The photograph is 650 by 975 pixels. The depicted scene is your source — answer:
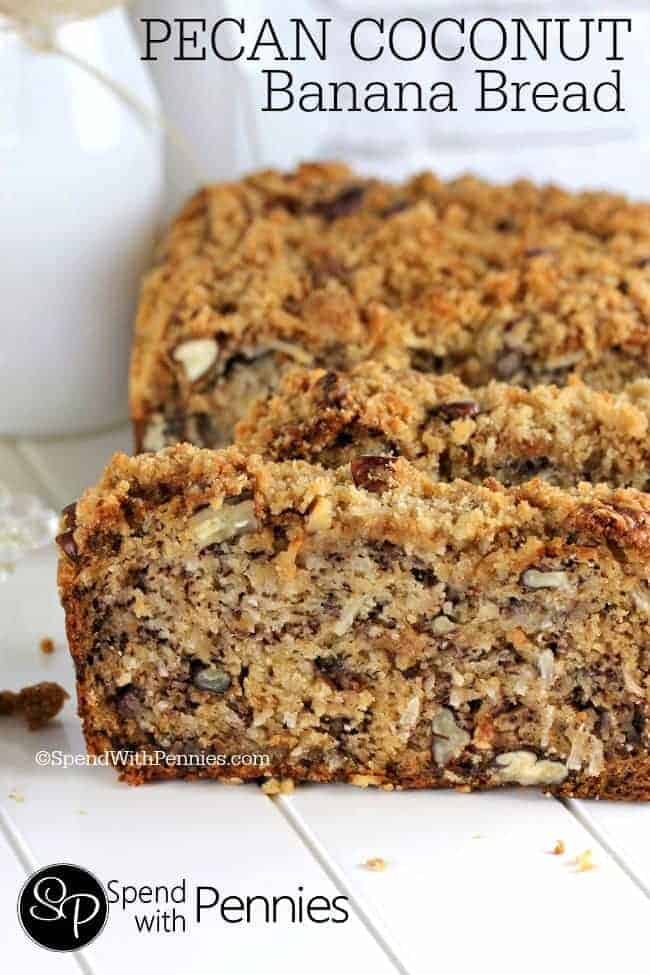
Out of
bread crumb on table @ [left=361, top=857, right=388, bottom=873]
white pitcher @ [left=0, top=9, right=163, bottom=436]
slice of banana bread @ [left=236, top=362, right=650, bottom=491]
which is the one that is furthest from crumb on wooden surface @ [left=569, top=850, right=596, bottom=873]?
white pitcher @ [left=0, top=9, right=163, bottom=436]

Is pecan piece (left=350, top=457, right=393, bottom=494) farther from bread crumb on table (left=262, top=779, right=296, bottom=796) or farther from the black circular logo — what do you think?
the black circular logo

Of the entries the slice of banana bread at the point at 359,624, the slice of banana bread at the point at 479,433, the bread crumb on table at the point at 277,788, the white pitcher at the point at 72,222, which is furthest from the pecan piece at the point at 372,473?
the white pitcher at the point at 72,222

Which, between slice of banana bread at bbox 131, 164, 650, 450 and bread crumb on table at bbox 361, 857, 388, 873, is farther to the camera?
slice of banana bread at bbox 131, 164, 650, 450

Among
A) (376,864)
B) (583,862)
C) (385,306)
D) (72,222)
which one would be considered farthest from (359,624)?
(72,222)

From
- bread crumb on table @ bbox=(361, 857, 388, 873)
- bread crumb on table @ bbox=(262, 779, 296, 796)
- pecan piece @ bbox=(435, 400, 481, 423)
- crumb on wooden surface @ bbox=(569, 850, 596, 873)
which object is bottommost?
crumb on wooden surface @ bbox=(569, 850, 596, 873)

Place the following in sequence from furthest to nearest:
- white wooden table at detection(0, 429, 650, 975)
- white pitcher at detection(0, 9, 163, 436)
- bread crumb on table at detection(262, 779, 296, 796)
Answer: white pitcher at detection(0, 9, 163, 436)
bread crumb on table at detection(262, 779, 296, 796)
white wooden table at detection(0, 429, 650, 975)

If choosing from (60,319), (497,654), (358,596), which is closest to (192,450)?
(358,596)
